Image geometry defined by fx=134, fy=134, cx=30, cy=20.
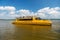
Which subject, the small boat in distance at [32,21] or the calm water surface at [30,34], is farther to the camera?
the small boat in distance at [32,21]

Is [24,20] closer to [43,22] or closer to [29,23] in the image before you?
[29,23]

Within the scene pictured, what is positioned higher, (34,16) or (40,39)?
(34,16)

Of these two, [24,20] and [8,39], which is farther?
[24,20]

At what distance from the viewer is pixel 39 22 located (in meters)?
16.2

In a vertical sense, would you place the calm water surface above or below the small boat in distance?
below

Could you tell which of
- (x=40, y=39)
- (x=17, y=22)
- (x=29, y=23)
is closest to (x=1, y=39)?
(x=40, y=39)

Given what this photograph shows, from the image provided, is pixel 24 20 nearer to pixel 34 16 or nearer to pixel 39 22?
pixel 34 16

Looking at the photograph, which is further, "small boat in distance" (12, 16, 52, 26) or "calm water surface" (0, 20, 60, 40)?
"small boat in distance" (12, 16, 52, 26)

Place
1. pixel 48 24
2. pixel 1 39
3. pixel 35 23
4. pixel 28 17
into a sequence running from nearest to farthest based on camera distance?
1. pixel 1 39
2. pixel 48 24
3. pixel 35 23
4. pixel 28 17

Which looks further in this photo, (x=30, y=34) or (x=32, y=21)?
(x=32, y=21)

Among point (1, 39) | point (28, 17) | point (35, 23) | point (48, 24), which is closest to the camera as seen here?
point (1, 39)

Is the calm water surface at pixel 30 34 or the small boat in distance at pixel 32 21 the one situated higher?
the small boat in distance at pixel 32 21

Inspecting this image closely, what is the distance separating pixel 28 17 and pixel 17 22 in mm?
1803

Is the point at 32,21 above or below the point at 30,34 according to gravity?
above
